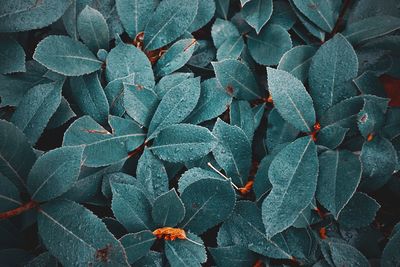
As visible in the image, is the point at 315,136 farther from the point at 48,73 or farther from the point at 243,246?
the point at 48,73

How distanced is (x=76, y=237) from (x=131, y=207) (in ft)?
0.32

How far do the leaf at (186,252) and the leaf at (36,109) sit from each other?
29 centimetres

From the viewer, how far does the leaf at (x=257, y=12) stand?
2.98ft

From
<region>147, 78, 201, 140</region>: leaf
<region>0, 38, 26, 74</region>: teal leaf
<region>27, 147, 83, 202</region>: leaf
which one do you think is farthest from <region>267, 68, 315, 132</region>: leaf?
<region>0, 38, 26, 74</region>: teal leaf

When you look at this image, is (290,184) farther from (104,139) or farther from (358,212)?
(104,139)

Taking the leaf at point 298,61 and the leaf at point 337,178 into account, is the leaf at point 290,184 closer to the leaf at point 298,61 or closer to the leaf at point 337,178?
the leaf at point 337,178

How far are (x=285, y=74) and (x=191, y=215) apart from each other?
29cm

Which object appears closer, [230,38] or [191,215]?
[191,215]

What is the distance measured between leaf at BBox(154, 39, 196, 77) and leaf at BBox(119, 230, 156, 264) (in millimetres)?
307

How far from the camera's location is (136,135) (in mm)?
820

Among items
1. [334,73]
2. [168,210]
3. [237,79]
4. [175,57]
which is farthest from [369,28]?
[168,210]

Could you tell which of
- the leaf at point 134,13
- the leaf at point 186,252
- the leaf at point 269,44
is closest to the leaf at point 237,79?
the leaf at point 269,44

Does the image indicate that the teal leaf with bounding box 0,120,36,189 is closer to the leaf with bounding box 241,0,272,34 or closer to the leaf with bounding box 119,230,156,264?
the leaf with bounding box 119,230,156,264

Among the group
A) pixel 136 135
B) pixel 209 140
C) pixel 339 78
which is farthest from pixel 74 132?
pixel 339 78
